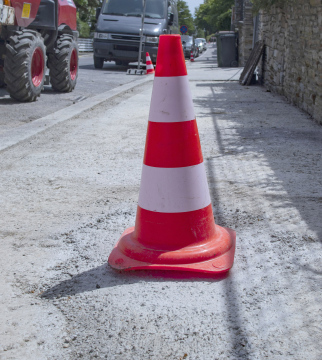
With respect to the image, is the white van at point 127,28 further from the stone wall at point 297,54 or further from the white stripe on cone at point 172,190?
the white stripe on cone at point 172,190

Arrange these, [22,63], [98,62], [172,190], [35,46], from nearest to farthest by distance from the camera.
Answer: [172,190] < [22,63] < [35,46] < [98,62]

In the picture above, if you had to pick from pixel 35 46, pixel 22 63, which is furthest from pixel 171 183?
pixel 35 46

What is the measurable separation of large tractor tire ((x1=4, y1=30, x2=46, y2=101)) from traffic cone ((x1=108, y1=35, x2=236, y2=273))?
5.82 metres

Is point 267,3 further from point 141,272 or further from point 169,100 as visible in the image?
point 141,272

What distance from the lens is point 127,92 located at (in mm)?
10383

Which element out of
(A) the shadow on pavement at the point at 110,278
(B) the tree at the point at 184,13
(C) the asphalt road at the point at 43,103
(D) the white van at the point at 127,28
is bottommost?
(A) the shadow on pavement at the point at 110,278

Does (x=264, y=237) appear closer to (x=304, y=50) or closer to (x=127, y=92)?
(x=304, y=50)

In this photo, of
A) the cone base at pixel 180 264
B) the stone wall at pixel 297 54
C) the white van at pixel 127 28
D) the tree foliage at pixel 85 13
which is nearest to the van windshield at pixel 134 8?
the white van at pixel 127 28

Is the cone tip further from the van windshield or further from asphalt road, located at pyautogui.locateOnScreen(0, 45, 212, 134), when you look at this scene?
the van windshield

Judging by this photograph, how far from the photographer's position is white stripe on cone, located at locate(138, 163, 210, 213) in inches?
98.3

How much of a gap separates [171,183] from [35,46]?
6.44m

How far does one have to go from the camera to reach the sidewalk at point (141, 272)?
72.4 inches

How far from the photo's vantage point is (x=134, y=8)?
16.7 meters

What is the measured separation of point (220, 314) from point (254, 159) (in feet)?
9.01
